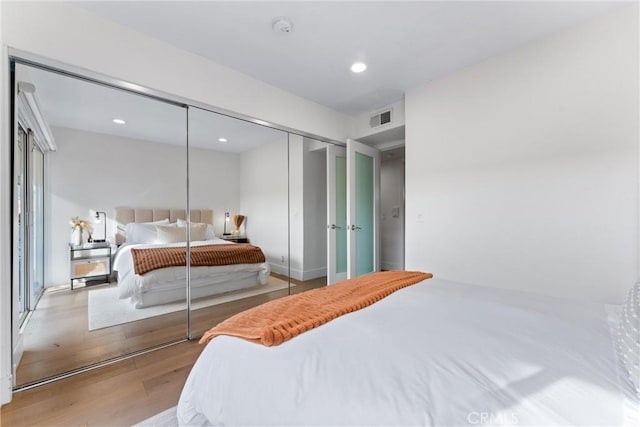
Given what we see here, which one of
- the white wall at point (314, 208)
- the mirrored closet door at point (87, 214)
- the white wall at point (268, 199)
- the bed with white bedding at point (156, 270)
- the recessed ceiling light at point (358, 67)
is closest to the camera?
the mirrored closet door at point (87, 214)

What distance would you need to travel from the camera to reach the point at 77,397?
166 cm

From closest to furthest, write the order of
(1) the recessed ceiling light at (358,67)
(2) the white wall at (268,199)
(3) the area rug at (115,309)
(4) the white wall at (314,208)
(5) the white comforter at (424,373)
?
(5) the white comforter at (424,373) → (3) the area rug at (115,309) → (1) the recessed ceiling light at (358,67) → (2) the white wall at (268,199) → (4) the white wall at (314,208)

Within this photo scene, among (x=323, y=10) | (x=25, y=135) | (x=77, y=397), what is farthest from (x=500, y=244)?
(x=25, y=135)

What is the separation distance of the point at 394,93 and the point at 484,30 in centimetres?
118

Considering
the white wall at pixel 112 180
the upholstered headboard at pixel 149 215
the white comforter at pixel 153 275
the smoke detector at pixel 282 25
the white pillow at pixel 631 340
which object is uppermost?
the smoke detector at pixel 282 25

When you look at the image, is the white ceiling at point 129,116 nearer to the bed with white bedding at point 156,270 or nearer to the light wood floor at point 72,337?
the bed with white bedding at point 156,270

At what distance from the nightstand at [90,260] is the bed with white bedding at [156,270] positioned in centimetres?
7

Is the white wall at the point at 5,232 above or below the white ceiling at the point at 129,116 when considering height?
below

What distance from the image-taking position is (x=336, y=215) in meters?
4.07

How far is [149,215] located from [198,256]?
2.02ft

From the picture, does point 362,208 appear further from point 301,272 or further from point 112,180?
point 112,180

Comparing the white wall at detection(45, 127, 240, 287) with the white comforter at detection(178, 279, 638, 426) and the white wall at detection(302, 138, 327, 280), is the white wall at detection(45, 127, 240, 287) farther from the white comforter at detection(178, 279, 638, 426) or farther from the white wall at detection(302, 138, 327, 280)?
the white comforter at detection(178, 279, 638, 426)

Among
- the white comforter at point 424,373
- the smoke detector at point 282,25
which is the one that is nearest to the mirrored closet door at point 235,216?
the smoke detector at point 282,25

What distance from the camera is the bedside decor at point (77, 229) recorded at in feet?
6.89
